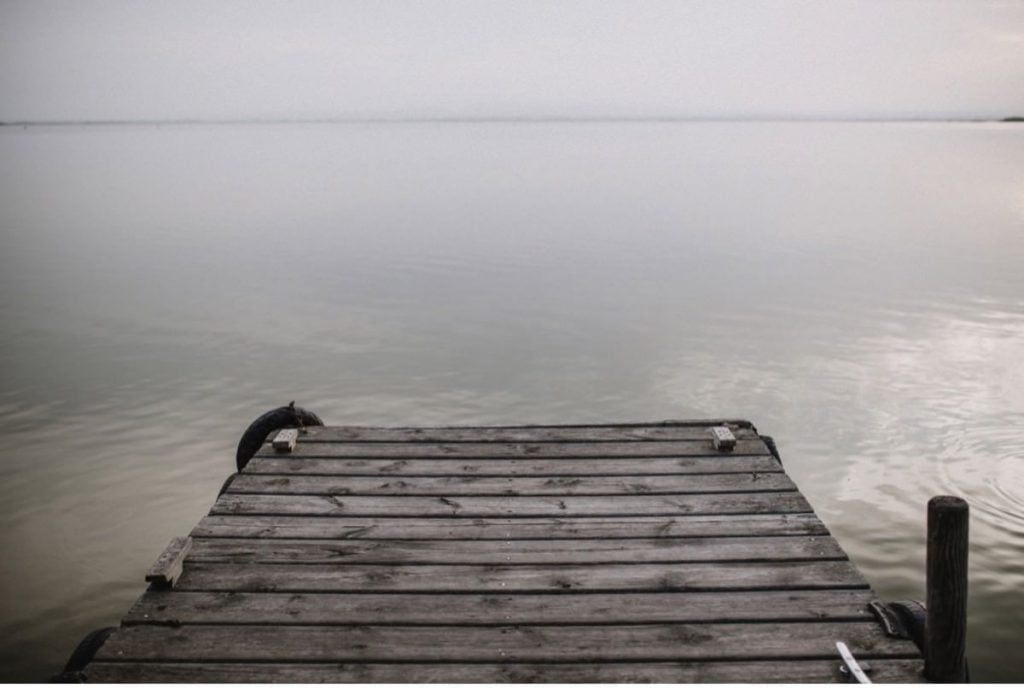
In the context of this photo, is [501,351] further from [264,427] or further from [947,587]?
[947,587]

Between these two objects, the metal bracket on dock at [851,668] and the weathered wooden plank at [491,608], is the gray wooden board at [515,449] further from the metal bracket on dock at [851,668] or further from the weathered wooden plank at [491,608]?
the metal bracket on dock at [851,668]

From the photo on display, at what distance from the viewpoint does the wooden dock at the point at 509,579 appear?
13.5 feet

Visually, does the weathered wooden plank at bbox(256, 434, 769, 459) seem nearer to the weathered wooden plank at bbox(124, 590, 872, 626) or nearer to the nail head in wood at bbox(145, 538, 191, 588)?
the nail head in wood at bbox(145, 538, 191, 588)

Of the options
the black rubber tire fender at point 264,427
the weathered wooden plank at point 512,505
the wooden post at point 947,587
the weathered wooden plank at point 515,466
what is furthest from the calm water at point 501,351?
the wooden post at point 947,587

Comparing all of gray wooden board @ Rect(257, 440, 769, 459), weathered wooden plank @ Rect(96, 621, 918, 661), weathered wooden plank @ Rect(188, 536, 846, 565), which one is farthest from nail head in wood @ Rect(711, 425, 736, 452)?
weathered wooden plank @ Rect(96, 621, 918, 661)

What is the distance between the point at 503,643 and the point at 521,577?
661 mm

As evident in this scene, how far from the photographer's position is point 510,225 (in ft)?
102

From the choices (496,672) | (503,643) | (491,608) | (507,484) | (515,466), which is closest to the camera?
(496,672)

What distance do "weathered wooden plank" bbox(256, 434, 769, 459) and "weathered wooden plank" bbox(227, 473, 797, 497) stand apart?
46 centimetres

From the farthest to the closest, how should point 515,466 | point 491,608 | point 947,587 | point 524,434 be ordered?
point 524,434, point 515,466, point 491,608, point 947,587

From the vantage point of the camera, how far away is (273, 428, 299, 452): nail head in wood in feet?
22.5

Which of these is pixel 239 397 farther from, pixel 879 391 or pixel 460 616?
pixel 879 391

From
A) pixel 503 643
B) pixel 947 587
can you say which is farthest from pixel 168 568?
pixel 947 587

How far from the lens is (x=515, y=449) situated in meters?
6.99
